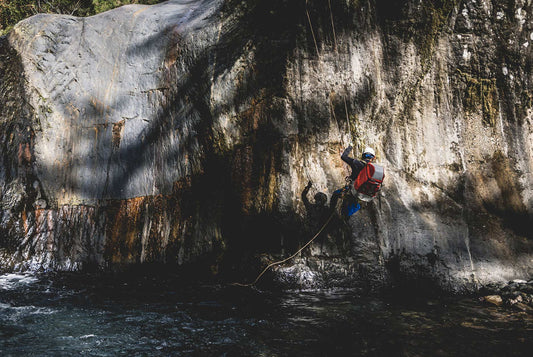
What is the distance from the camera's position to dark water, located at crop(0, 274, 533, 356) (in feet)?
15.3

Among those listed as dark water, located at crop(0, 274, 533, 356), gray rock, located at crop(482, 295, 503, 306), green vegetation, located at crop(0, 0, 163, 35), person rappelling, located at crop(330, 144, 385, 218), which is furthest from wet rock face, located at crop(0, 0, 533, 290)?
green vegetation, located at crop(0, 0, 163, 35)

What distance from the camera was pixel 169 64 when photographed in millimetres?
8383

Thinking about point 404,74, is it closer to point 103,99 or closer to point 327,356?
point 327,356

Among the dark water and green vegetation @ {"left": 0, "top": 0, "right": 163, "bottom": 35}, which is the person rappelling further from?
green vegetation @ {"left": 0, "top": 0, "right": 163, "bottom": 35}

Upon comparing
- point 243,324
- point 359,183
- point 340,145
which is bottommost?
point 243,324

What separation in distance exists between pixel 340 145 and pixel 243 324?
134 inches

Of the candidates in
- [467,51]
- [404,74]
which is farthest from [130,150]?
[467,51]

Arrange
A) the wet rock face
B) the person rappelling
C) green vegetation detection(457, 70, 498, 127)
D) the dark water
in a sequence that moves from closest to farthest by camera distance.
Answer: the dark water < the person rappelling < the wet rock face < green vegetation detection(457, 70, 498, 127)

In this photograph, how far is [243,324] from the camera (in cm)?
539

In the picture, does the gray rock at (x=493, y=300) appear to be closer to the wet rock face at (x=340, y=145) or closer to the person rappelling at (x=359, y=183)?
the wet rock face at (x=340, y=145)

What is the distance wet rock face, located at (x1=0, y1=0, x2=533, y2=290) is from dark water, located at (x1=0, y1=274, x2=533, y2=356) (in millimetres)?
786

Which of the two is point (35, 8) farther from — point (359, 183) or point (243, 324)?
point (243, 324)

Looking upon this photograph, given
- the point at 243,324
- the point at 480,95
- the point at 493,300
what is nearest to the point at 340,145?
the point at 480,95

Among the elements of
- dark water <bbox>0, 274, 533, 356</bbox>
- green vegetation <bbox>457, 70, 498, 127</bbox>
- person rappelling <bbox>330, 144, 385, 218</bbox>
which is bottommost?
dark water <bbox>0, 274, 533, 356</bbox>
